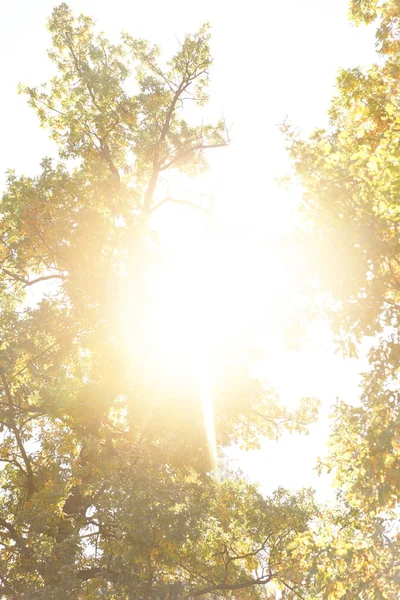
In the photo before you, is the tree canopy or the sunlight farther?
the sunlight

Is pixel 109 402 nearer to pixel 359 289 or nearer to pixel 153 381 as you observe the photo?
pixel 153 381

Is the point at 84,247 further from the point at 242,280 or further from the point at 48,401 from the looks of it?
the point at 242,280

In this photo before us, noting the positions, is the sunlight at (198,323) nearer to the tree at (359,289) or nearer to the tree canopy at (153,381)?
the tree canopy at (153,381)

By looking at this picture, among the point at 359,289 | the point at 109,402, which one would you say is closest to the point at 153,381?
the point at 109,402

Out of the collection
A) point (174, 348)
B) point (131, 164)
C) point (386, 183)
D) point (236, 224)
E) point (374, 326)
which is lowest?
point (374, 326)

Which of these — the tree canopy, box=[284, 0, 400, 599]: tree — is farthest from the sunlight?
box=[284, 0, 400, 599]: tree

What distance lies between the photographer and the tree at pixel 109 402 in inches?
367

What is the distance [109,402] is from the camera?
13.4 metres

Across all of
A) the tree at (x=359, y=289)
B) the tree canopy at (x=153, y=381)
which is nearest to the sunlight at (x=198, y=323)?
the tree canopy at (x=153, y=381)

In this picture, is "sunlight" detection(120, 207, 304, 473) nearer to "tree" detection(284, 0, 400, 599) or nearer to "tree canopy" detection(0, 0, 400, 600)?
"tree canopy" detection(0, 0, 400, 600)

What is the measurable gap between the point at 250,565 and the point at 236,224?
10575 millimetres

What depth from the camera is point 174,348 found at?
13398 millimetres

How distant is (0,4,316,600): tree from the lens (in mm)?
9328

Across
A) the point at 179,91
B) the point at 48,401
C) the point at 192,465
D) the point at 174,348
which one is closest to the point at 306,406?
the point at 192,465
